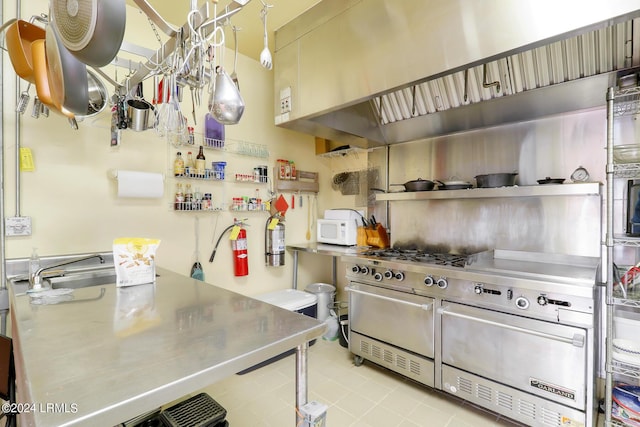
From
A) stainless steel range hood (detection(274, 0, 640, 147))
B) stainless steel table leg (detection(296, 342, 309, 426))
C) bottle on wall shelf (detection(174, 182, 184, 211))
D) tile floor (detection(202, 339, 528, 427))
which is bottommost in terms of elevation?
tile floor (detection(202, 339, 528, 427))

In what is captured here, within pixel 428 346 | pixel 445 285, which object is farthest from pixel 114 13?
pixel 428 346

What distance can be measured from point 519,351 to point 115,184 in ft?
8.80

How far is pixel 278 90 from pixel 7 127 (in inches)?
67.9

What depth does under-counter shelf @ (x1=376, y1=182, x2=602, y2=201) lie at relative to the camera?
1.72m

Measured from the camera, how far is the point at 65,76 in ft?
3.41

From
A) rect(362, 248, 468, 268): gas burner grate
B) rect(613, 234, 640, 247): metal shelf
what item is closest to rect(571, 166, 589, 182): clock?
rect(613, 234, 640, 247): metal shelf

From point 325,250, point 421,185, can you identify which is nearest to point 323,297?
point 325,250

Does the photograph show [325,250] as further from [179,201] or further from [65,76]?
[65,76]

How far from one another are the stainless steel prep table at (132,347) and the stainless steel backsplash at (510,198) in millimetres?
1941

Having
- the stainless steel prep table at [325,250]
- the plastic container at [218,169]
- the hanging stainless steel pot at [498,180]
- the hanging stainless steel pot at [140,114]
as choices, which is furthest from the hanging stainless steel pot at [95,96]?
the hanging stainless steel pot at [498,180]

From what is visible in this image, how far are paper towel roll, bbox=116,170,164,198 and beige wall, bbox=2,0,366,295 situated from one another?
13cm

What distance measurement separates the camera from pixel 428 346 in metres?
1.96

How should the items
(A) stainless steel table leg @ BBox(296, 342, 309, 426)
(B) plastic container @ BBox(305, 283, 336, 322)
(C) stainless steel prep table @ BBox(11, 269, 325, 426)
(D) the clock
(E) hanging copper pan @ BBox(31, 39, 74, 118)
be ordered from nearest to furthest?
(C) stainless steel prep table @ BBox(11, 269, 325, 426) < (A) stainless steel table leg @ BBox(296, 342, 309, 426) < (E) hanging copper pan @ BBox(31, 39, 74, 118) < (D) the clock < (B) plastic container @ BBox(305, 283, 336, 322)

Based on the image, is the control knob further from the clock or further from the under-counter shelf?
the clock
